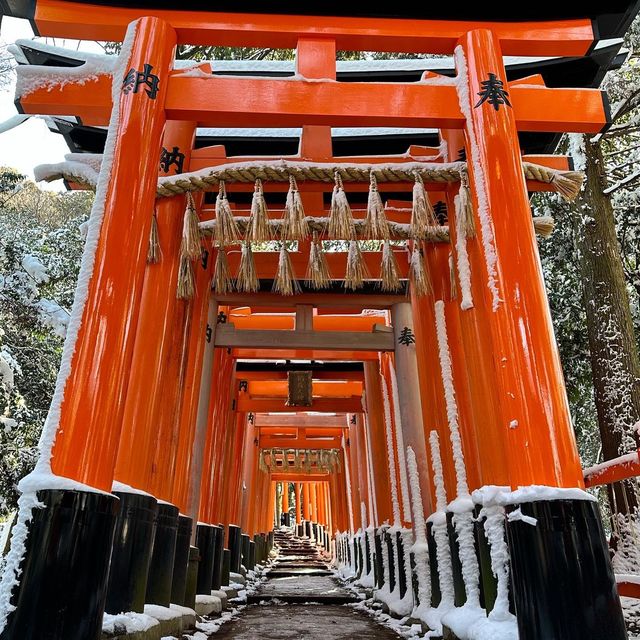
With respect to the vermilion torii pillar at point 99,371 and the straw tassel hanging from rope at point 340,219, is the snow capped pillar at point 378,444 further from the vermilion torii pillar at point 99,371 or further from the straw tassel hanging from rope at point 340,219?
the vermilion torii pillar at point 99,371

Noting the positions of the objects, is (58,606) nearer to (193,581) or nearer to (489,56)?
(193,581)

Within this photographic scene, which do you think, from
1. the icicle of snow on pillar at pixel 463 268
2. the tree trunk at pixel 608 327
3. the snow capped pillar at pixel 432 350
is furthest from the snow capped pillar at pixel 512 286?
the tree trunk at pixel 608 327

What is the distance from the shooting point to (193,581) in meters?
5.49

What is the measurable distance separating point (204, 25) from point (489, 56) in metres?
1.92

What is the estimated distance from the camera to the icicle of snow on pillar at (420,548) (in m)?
5.09

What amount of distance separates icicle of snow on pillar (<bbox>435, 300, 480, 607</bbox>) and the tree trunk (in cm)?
205

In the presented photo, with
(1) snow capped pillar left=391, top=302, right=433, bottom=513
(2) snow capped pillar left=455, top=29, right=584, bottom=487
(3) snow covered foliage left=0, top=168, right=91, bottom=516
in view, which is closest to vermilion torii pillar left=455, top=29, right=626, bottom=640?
(2) snow capped pillar left=455, top=29, right=584, bottom=487

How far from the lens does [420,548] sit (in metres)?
5.25

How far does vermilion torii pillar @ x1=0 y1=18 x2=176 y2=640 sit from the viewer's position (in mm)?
2406

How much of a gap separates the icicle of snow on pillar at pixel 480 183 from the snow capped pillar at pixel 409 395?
2668mm

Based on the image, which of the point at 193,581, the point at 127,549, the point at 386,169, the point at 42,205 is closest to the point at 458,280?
the point at 386,169

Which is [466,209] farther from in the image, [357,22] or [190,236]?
[190,236]

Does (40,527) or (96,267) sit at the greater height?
(96,267)

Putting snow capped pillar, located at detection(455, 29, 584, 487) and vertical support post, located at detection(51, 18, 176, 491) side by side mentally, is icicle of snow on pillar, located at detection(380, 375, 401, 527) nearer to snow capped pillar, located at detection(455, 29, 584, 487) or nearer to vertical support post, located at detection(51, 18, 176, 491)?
snow capped pillar, located at detection(455, 29, 584, 487)
